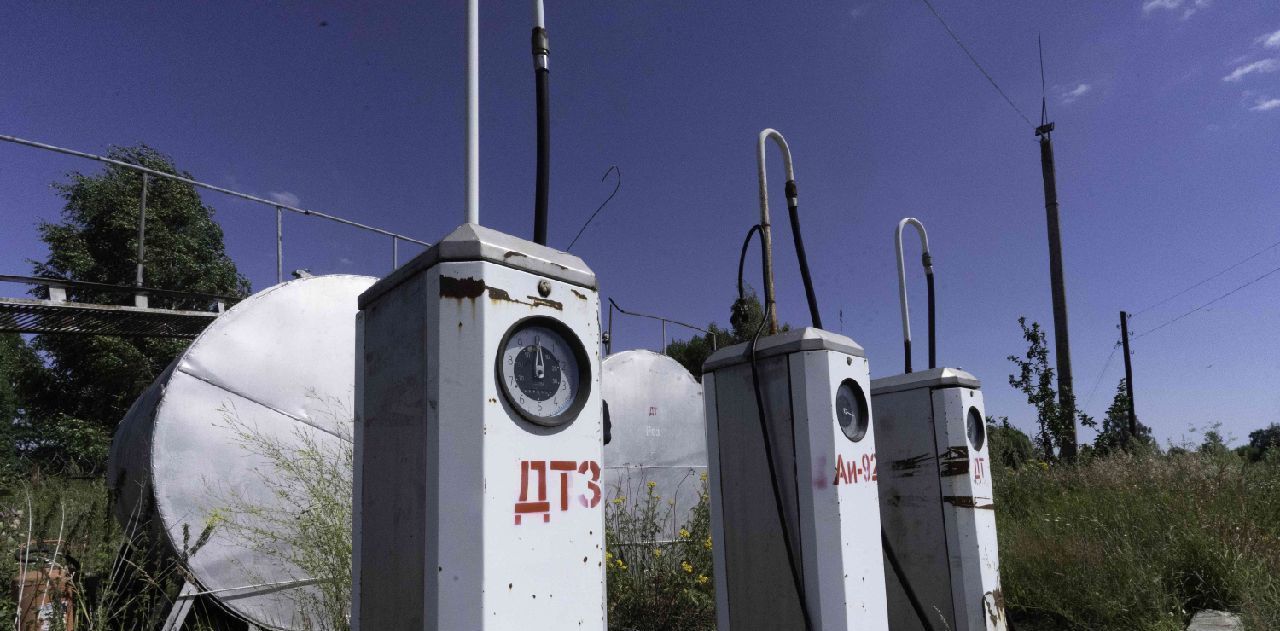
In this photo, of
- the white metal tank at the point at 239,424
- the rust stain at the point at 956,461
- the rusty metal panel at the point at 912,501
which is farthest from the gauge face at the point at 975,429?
the white metal tank at the point at 239,424

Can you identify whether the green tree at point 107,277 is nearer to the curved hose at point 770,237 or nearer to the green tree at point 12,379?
the green tree at point 12,379

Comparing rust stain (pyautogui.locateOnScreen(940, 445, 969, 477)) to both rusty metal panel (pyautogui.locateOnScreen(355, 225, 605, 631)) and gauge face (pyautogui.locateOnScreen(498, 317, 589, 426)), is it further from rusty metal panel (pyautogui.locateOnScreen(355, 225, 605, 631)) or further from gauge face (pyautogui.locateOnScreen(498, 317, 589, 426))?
gauge face (pyautogui.locateOnScreen(498, 317, 589, 426))

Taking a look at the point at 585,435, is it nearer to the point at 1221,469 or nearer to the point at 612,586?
the point at 612,586

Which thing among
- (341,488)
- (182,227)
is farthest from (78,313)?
(182,227)

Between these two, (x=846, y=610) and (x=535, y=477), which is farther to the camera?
(x=846, y=610)

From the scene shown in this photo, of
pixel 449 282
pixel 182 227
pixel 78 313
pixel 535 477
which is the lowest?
pixel 535 477

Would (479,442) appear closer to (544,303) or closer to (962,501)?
(544,303)

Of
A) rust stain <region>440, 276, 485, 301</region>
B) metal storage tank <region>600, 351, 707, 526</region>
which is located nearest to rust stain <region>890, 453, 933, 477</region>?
rust stain <region>440, 276, 485, 301</region>

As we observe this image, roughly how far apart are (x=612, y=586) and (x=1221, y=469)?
5.69 metres

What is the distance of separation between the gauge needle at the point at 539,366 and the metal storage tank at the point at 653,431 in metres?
5.70

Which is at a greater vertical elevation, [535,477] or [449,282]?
[449,282]

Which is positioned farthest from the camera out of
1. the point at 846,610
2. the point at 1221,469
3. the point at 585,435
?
the point at 1221,469

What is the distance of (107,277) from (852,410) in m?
25.2

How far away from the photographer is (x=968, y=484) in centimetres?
400
